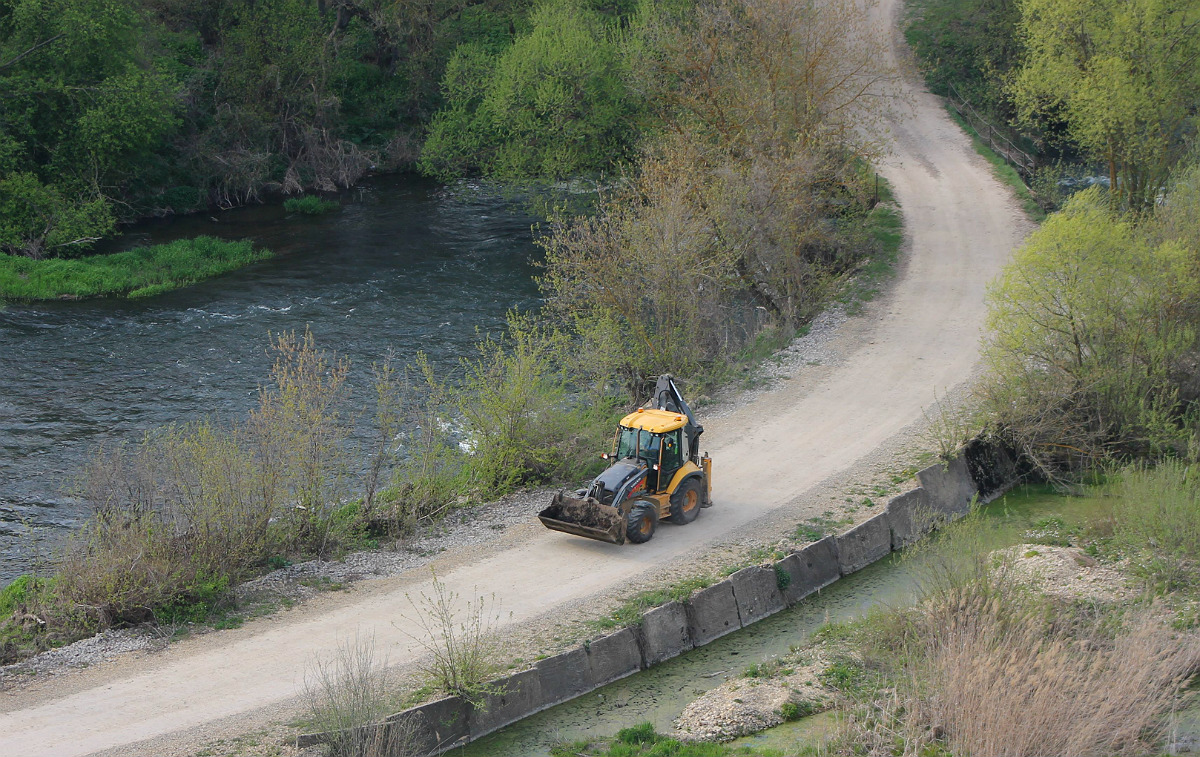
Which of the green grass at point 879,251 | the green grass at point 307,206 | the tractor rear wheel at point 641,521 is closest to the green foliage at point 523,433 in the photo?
the tractor rear wheel at point 641,521

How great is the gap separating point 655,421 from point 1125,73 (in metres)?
22.2

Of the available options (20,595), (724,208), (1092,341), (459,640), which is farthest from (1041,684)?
(724,208)

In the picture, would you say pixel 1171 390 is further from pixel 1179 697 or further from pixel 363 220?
pixel 363 220

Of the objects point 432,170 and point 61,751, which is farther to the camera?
point 432,170

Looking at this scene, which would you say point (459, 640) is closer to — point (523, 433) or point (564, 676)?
point (564, 676)

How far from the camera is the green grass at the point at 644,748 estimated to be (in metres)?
16.5

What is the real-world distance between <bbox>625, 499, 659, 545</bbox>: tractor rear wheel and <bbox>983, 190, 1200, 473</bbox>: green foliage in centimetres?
935

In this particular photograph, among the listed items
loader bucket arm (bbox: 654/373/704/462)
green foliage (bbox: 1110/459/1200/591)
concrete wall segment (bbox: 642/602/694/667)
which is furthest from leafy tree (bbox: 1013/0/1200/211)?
concrete wall segment (bbox: 642/602/694/667)

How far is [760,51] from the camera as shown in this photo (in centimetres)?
3878

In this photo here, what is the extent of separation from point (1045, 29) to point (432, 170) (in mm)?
26851

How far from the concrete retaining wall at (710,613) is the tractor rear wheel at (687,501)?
2121 mm

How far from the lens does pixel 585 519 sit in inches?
845

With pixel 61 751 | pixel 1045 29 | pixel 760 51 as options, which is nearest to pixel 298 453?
pixel 61 751

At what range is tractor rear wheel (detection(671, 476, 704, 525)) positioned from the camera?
22.4m
